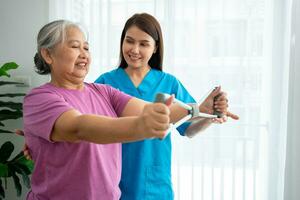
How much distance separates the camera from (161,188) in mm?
1430

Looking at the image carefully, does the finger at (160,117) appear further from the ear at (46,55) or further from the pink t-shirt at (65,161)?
the ear at (46,55)

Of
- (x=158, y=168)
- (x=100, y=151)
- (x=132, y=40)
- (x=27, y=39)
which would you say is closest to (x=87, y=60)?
(x=100, y=151)

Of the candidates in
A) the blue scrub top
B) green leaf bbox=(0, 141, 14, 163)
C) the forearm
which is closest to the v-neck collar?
the blue scrub top

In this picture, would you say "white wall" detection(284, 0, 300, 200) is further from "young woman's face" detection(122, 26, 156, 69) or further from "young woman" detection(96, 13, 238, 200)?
"young woman's face" detection(122, 26, 156, 69)

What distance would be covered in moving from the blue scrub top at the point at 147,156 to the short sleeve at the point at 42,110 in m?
0.53

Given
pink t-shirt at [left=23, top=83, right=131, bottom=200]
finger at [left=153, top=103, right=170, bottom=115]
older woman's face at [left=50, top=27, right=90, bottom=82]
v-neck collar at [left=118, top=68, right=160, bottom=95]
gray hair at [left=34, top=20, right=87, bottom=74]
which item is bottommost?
pink t-shirt at [left=23, top=83, right=131, bottom=200]

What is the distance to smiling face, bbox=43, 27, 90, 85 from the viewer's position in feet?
3.23

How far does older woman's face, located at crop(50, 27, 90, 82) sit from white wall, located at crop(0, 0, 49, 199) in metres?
1.47

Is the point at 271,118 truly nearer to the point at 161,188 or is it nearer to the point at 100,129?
the point at 161,188

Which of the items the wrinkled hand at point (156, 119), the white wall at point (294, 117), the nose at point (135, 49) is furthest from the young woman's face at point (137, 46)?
the white wall at point (294, 117)

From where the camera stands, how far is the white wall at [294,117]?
6.48ft

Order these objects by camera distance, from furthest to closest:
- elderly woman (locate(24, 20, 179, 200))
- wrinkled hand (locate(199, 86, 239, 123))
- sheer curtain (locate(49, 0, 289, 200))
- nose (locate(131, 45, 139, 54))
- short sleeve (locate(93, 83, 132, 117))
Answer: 1. sheer curtain (locate(49, 0, 289, 200))
2. nose (locate(131, 45, 139, 54))
3. wrinkled hand (locate(199, 86, 239, 123))
4. short sleeve (locate(93, 83, 132, 117))
5. elderly woman (locate(24, 20, 179, 200))

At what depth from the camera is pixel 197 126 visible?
1430 mm

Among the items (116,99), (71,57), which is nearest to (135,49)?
(116,99)
